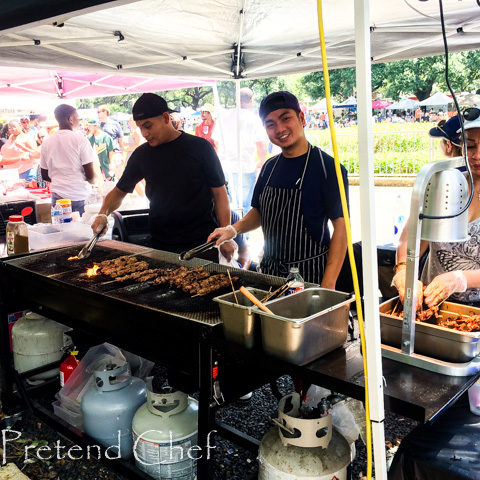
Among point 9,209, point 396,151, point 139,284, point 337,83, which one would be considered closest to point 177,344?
point 139,284

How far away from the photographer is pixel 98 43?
4.68m

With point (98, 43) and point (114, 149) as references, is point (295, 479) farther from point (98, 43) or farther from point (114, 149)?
point (114, 149)

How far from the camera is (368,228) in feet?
4.94

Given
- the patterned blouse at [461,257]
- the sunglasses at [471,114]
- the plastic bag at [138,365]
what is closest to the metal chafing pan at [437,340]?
the patterned blouse at [461,257]

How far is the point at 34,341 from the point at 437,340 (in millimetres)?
2813

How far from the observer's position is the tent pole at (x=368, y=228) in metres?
1.38

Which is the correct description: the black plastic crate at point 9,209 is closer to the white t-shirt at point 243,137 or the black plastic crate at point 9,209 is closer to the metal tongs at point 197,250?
the white t-shirt at point 243,137

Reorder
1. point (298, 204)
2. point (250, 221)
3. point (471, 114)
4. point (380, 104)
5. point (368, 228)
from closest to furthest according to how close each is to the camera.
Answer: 1. point (368, 228)
2. point (471, 114)
3. point (298, 204)
4. point (250, 221)
5. point (380, 104)

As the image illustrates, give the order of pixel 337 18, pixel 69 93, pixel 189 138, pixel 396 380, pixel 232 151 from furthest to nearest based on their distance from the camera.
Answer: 1. pixel 69 93
2. pixel 232 151
3. pixel 337 18
4. pixel 189 138
5. pixel 396 380

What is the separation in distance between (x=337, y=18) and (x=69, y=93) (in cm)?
639

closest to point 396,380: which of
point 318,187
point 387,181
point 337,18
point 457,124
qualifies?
point 457,124

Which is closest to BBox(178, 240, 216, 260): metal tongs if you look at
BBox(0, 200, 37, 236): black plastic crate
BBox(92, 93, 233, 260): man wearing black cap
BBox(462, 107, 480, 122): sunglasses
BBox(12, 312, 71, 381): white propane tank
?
BBox(92, 93, 233, 260): man wearing black cap

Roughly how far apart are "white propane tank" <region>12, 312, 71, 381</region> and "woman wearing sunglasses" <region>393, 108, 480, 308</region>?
2.48 meters

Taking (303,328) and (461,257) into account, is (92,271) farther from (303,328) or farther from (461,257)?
(461,257)
